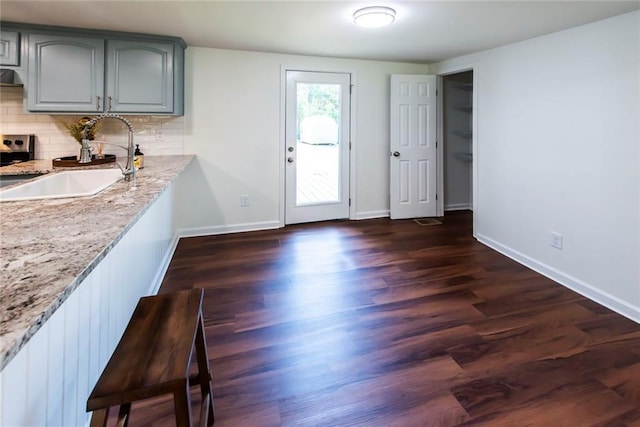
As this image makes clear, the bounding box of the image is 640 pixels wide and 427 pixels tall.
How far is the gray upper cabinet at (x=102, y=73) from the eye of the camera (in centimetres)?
320

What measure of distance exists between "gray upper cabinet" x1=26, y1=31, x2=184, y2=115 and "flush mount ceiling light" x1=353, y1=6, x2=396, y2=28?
194cm

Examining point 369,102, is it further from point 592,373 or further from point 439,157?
point 592,373

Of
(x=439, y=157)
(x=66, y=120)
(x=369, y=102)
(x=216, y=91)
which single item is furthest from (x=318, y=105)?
(x=66, y=120)

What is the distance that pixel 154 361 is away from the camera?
3.57 feet

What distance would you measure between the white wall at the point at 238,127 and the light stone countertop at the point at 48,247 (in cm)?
232

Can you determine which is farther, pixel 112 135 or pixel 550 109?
pixel 112 135

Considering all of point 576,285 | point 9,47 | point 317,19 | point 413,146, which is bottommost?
point 576,285

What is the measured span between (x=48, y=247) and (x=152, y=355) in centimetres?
44

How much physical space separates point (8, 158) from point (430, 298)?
401 cm

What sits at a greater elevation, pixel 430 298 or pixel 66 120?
pixel 66 120

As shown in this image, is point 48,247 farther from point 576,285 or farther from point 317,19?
point 576,285

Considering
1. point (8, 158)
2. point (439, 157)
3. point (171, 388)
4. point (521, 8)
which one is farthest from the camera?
point (439, 157)

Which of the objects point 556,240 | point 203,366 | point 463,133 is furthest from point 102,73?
point 463,133

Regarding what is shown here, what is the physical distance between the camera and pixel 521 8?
8.34 feet
